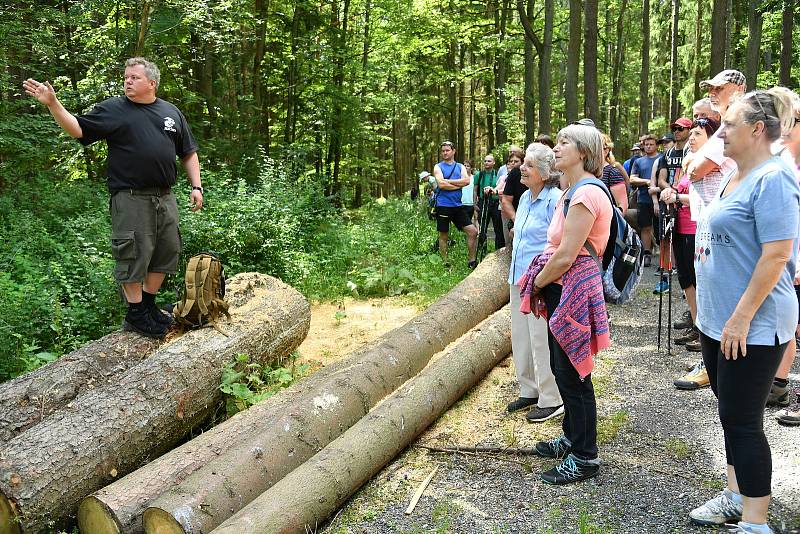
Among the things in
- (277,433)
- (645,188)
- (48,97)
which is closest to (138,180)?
(48,97)

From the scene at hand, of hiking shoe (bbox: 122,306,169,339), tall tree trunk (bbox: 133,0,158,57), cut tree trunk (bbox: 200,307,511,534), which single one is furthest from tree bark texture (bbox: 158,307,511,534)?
tall tree trunk (bbox: 133,0,158,57)

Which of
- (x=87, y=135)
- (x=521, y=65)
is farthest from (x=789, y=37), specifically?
(x=87, y=135)

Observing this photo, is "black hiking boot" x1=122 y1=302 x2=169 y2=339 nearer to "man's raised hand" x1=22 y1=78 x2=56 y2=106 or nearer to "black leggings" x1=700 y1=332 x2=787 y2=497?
"man's raised hand" x1=22 y1=78 x2=56 y2=106

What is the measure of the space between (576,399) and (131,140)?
3.95 meters

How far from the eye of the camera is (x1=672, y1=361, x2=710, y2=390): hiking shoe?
5461 mm

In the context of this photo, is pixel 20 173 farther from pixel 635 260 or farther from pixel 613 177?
pixel 635 260

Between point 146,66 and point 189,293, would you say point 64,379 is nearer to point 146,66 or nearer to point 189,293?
point 189,293

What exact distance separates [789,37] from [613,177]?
46.9 ft

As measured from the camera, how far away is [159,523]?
3.41m

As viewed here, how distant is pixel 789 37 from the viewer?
18.8 m

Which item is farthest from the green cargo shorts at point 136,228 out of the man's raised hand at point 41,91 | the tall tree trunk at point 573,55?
the tall tree trunk at point 573,55

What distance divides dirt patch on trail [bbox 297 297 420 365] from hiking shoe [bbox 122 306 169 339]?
166 cm

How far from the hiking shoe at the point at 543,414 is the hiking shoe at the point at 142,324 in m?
3.12

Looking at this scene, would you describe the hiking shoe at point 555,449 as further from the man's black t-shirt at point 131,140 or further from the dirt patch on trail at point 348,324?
the man's black t-shirt at point 131,140
